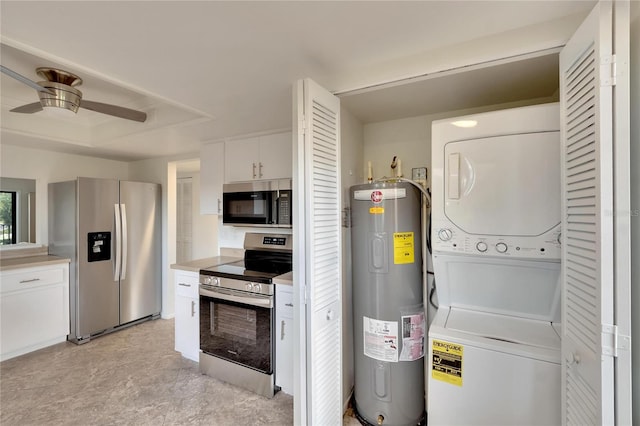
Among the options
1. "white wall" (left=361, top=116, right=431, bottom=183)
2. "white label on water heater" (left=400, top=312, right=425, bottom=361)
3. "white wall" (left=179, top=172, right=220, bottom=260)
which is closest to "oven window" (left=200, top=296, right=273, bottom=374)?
"white label on water heater" (left=400, top=312, right=425, bottom=361)

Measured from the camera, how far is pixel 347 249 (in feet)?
6.41

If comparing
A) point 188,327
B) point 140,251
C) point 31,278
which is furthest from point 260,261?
point 31,278

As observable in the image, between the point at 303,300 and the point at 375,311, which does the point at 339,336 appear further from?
the point at 303,300

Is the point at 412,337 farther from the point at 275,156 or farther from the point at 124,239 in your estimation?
the point at 124,239

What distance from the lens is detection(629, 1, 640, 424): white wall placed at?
0.95m

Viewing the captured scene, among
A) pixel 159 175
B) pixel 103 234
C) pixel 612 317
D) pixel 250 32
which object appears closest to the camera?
pixel 612 317

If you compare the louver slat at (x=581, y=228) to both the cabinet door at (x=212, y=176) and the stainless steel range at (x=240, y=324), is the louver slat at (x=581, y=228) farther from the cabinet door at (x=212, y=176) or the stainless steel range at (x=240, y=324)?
the cabinet door at (x=212, y=176)

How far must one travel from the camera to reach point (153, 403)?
203 centimetres

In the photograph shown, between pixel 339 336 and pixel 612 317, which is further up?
pixel 612 317

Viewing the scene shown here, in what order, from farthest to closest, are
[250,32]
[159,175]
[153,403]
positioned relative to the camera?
[159,175], [153,403], [250,32]

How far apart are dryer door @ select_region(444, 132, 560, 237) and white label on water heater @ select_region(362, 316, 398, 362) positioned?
724mm

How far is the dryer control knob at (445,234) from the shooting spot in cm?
150

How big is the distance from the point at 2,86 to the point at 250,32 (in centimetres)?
210

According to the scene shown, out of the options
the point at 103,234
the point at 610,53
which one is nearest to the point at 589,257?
the point at 610,53
